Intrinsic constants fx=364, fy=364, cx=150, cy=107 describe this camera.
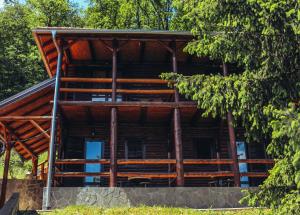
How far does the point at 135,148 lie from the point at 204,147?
11.0 ft

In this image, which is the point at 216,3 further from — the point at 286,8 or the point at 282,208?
the point at 282,208

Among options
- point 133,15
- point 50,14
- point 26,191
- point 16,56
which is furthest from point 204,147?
point 50,14

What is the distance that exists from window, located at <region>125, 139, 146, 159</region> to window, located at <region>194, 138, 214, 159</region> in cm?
258

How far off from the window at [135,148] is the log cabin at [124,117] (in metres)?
0.03

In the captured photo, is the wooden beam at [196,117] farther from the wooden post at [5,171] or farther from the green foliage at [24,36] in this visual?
the green foliage at [24,36]

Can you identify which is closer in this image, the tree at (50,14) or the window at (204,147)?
the window at (204,147)

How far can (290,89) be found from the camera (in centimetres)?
835

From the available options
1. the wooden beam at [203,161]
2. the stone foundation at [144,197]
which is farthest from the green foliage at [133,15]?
the stone foundation at [144,197]

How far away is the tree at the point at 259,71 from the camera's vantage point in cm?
777

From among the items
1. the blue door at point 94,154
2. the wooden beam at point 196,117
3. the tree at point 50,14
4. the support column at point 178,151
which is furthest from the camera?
the tree at point 50,14

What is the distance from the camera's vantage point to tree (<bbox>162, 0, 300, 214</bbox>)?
7.77 metres

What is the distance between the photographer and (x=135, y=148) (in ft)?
57.7

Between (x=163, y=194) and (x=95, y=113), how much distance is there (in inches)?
200

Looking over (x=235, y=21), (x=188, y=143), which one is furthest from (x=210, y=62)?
(x=235, y=21)
